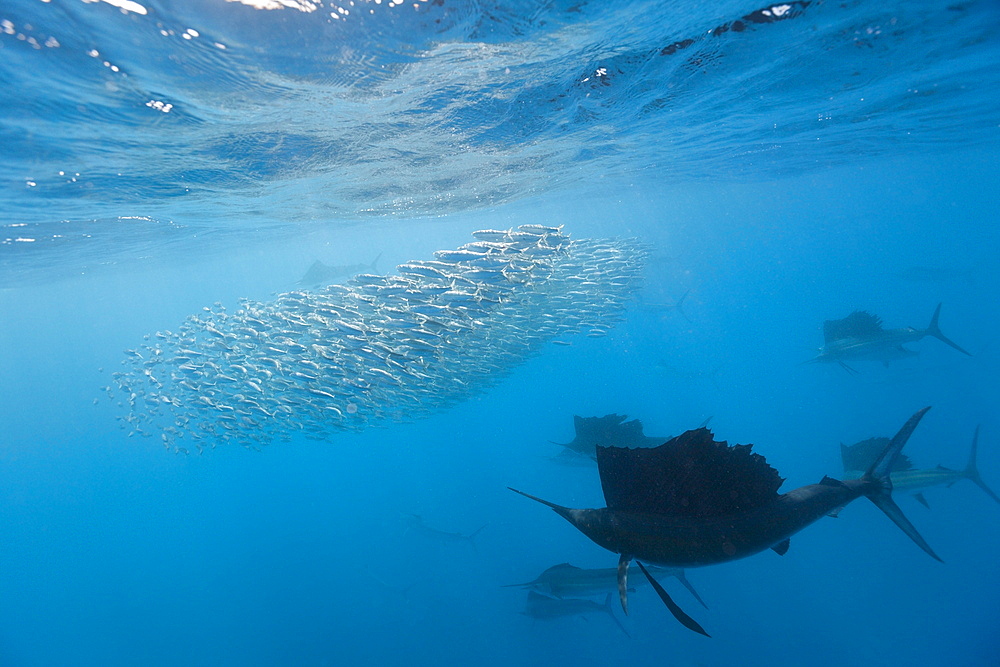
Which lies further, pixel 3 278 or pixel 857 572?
pixel 3 278

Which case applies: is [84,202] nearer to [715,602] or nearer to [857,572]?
[715,602]

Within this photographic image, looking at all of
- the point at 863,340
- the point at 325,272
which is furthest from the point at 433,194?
the point at 863,340

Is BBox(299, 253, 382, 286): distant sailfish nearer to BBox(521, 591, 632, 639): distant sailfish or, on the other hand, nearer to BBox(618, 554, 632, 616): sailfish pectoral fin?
BBox(521, 591, 632, 639): distant sailfish

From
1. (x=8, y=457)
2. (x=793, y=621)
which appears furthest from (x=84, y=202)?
(x=8, y=457)

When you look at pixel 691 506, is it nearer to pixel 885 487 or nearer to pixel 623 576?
pixel 623 576

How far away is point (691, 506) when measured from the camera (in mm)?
2617

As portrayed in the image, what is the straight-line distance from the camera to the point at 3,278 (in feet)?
75.6

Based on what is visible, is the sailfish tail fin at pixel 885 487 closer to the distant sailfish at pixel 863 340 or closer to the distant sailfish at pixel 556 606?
the distant sailfish at pixel 556 606

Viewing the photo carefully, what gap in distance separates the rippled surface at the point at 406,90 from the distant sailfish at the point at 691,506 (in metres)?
5.98

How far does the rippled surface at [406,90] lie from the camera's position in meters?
5.78

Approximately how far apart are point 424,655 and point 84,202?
15695mm

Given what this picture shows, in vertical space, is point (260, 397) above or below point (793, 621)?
above

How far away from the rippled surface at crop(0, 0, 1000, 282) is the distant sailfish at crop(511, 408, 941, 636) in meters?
5.98

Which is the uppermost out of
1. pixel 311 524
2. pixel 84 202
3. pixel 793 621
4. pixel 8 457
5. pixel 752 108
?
pixel 84 202
